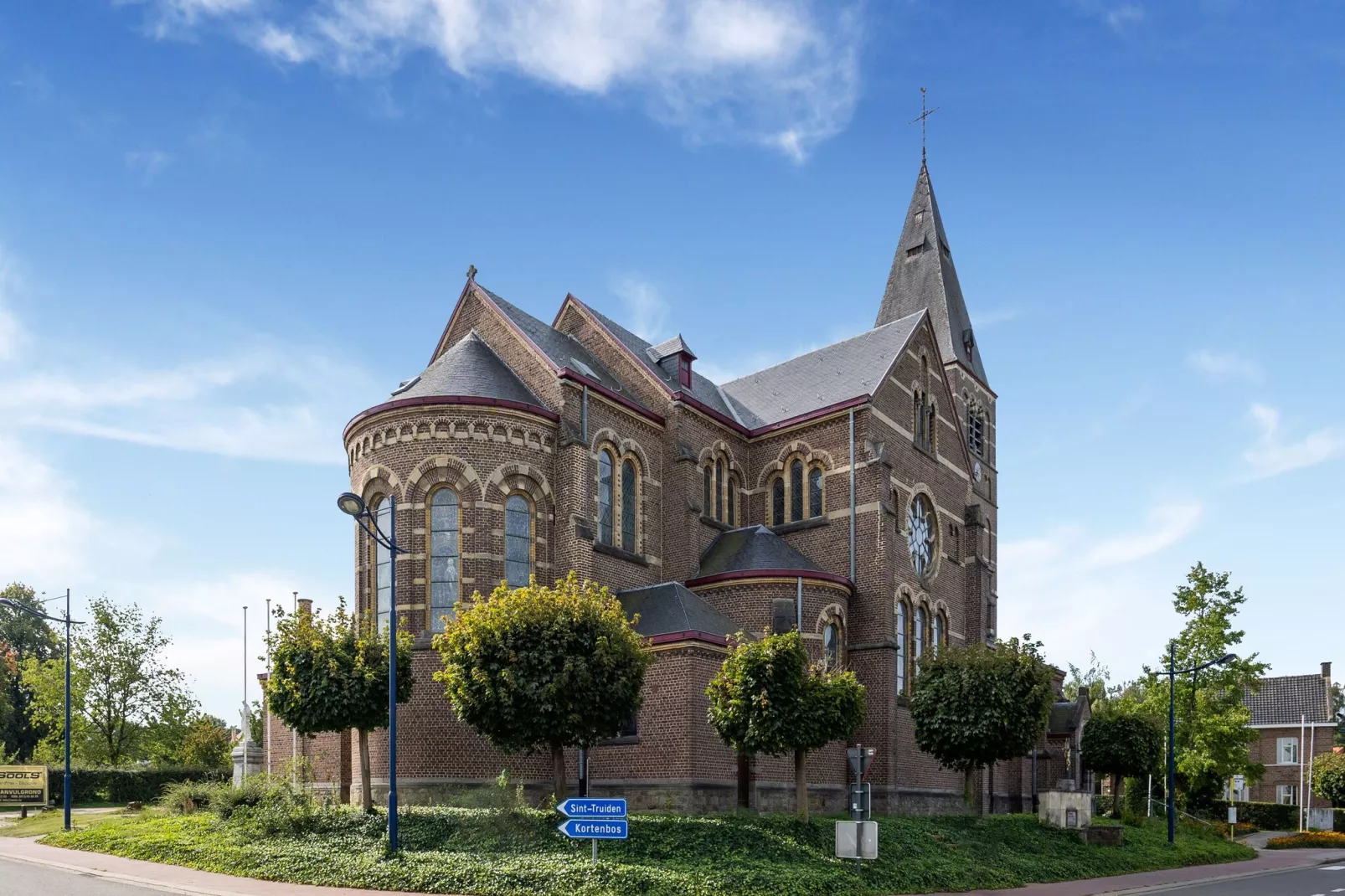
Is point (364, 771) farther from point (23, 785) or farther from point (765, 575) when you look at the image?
point (23, 785)

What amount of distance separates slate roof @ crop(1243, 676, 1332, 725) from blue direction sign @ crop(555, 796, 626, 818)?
59670 mm

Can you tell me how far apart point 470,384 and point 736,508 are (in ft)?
36.0

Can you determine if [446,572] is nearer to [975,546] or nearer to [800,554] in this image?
[800,554]

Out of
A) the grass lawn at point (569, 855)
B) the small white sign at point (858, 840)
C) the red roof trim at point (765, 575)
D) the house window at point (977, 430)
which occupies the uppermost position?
the house window at point (977, 430)

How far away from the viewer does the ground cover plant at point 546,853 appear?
1809 cm

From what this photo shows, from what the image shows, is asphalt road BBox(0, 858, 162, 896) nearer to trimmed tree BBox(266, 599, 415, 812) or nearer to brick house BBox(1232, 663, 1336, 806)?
trimmed tree BBox(266, 599, 415, 812)

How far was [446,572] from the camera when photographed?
28078 mm

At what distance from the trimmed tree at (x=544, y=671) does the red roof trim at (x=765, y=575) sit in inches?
339

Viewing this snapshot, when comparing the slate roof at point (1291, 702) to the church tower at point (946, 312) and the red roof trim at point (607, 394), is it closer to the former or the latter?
the church tower at point (946, 312)

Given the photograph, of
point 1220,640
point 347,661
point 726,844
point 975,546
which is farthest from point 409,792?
point 1220,640

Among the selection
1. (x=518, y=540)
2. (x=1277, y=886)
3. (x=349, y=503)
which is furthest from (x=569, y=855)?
(x=1277, y=886)

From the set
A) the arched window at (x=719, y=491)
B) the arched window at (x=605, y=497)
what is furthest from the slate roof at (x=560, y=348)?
the arched window at (x=719, y=491)

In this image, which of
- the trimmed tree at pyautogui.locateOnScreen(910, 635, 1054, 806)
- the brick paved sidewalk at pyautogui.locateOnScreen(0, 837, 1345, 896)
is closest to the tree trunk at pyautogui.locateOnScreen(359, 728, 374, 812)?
the brick paved sidewalk at pyautogui.locateOnScreen(0, 837, 1345, 896)

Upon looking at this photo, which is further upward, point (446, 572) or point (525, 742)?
point (446, 572)
